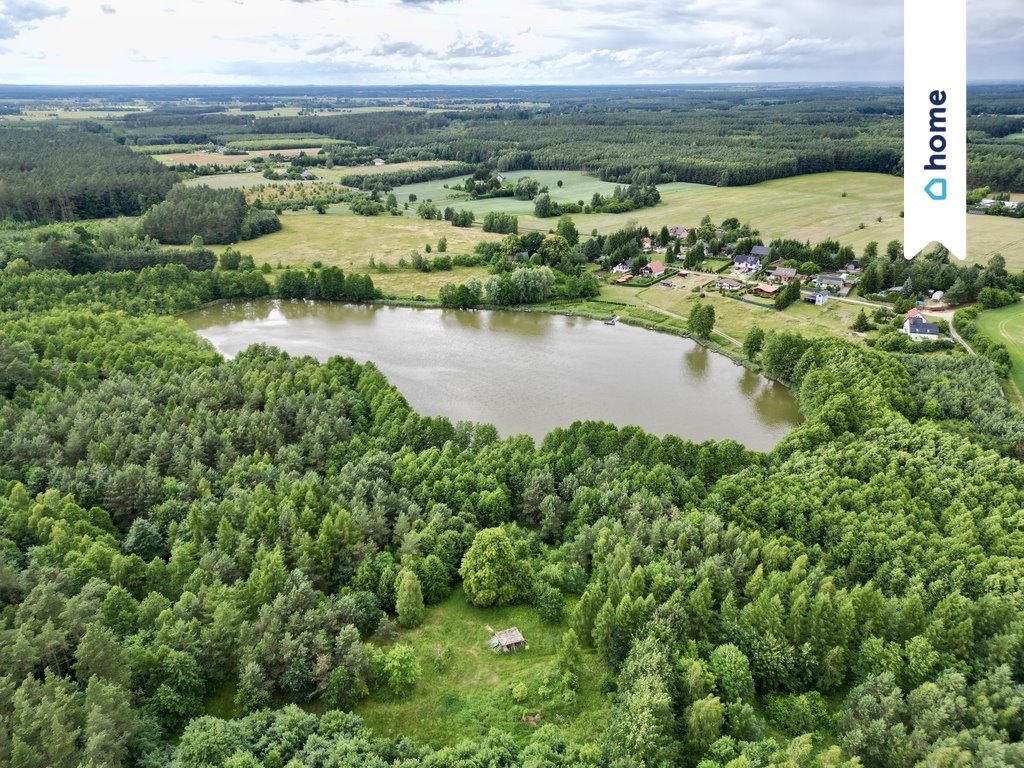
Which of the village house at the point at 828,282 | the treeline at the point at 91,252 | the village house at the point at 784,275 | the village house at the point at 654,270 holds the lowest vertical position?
the village house at the point at 828,282

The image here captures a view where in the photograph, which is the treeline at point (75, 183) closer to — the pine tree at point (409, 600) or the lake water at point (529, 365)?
the lake water at point (529, 365)

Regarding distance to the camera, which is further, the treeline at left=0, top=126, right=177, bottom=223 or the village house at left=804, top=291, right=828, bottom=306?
the treeline at left=0, top=126, right=177, bottom=223

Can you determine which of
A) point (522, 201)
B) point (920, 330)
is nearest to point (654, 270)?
point (920, 330)

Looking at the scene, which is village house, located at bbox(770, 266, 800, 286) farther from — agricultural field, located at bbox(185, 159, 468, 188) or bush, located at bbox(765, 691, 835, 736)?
agricultural field, located at bbox(185, 159, 468, 188)

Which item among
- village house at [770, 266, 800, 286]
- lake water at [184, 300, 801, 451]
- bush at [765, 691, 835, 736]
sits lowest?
bush at [765, 691, 835, 736]

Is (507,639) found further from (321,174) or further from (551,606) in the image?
(321,174)

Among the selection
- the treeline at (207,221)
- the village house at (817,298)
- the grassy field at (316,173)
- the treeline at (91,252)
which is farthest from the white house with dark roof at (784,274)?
the treeline at (207,221)

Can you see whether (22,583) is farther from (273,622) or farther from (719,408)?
(719,408)

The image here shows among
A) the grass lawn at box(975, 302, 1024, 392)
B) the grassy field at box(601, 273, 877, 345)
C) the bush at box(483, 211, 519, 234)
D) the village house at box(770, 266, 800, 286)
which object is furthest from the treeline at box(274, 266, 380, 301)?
the grass lawn at box(975, 302, 1024, 392)
